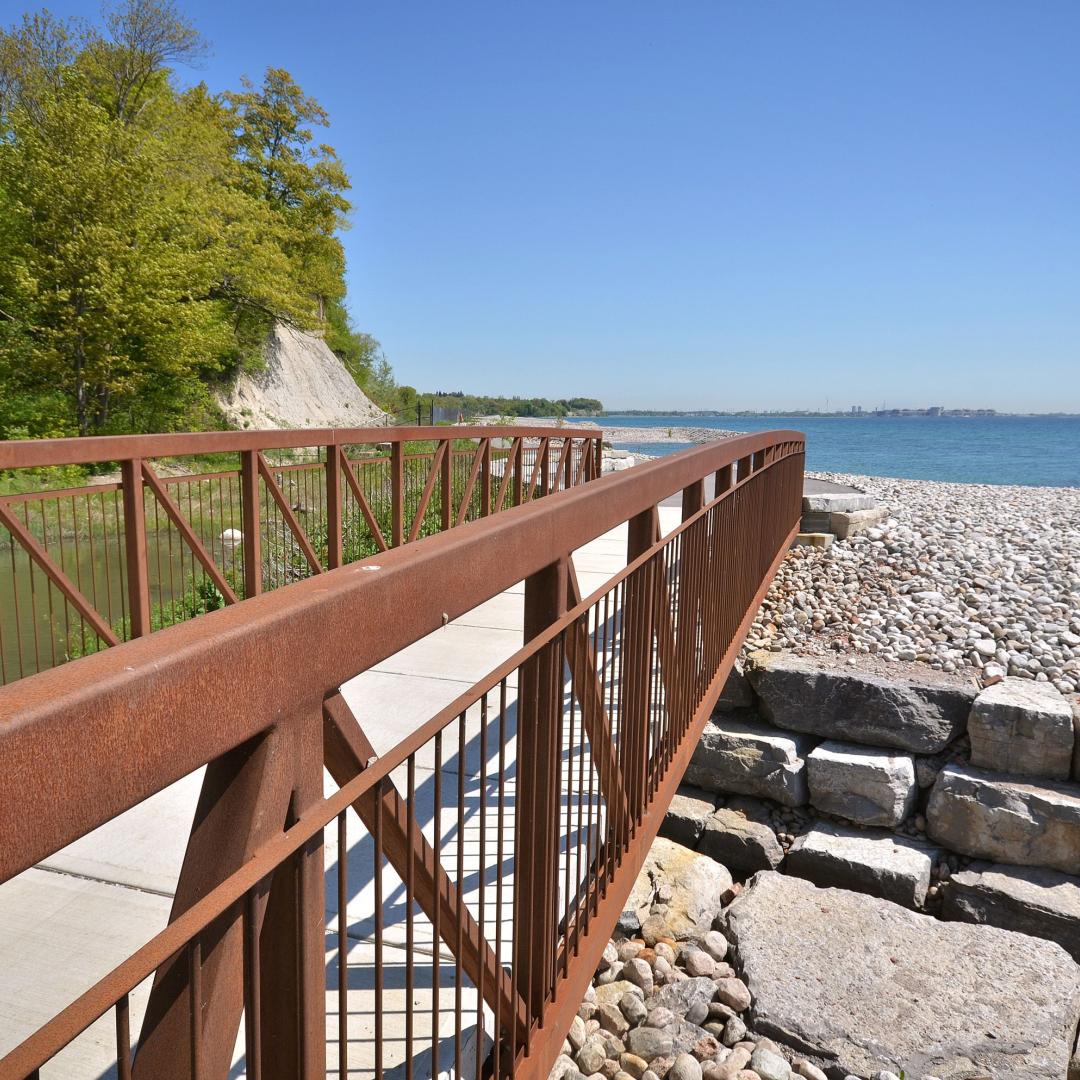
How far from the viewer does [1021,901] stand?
570 cm

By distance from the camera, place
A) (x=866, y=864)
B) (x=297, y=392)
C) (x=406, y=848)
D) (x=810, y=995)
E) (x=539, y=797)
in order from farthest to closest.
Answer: (x=297, y=392) < (x=866, y=864) < (x=810, y=995) < (x=539, y=797) < (x=406, y=848)

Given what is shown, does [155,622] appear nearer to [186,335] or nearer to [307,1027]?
[307,1027]

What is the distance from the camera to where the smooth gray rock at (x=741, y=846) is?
623 cm

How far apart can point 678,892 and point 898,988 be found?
1219 millimetres

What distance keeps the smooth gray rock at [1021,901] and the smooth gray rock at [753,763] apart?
124 cm

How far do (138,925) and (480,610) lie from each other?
4752mm

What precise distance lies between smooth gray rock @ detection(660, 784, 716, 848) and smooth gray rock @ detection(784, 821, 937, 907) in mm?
645

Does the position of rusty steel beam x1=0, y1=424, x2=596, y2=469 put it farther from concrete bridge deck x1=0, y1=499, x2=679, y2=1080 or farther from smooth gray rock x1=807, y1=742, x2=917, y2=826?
smooth gray rock x1=807, y1=742, x2=917, y2=826

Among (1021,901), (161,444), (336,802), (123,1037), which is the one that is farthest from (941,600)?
(123,1037)

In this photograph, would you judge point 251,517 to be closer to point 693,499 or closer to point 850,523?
point 693,499

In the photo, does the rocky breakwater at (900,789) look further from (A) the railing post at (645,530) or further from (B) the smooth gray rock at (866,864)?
(A) the railing post at (645,530)

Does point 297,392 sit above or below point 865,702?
above

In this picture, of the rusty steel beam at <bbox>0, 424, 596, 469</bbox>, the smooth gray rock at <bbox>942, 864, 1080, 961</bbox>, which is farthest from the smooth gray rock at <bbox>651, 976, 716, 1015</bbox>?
the rusty steel beam at <bbox>0, 424, 596, 469</bbox>

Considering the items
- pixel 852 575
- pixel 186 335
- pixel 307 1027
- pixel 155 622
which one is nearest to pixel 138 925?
pixel 307 1027
